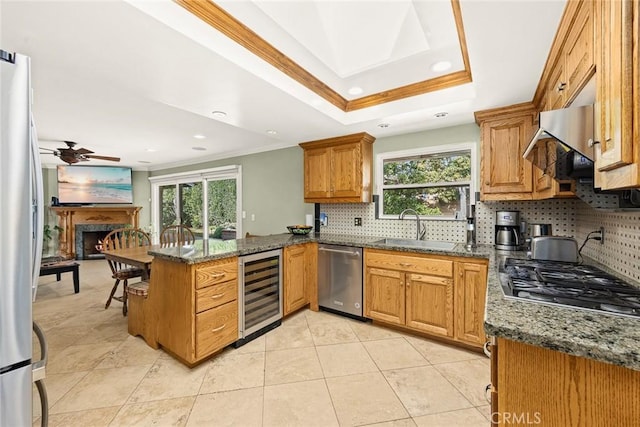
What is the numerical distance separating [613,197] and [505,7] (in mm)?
1224

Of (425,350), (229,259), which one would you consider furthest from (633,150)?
(229,259)

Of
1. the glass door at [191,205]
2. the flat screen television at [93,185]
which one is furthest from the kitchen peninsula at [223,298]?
the flat screen television at [93,185]

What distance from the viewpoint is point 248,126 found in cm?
318

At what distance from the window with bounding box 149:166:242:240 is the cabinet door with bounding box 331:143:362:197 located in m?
2.19

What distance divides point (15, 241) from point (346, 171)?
9.70ft

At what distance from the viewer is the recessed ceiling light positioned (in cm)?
→ 215

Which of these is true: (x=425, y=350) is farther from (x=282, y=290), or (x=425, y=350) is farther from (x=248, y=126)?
(x=248, y=126)

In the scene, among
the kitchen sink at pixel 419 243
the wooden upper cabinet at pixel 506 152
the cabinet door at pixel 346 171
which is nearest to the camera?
the wooden upper cabinet at pixel 506 152

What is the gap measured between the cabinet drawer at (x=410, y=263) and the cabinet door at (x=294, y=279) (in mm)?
815

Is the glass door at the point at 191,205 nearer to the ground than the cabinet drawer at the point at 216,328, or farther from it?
farther from it

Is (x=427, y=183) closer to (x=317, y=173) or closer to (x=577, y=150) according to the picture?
(x=317, y=173)

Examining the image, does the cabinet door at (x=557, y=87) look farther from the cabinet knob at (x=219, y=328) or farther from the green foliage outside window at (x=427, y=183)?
the cabinet knob at (x=219, y=328)

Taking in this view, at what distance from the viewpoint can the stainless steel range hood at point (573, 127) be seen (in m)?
1.04

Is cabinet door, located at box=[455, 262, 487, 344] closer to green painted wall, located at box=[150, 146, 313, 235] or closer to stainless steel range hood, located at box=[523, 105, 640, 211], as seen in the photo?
stainless steel range hood, located at box=[523, 105, 640, 211]
